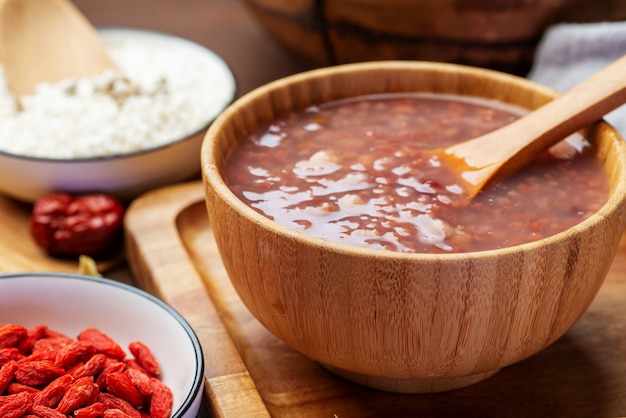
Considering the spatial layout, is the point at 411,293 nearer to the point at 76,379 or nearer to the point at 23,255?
the point at 76,379

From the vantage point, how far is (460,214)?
112cm

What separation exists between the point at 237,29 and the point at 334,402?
5.56 ft

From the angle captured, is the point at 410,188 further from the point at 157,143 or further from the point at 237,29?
the point at 237,29

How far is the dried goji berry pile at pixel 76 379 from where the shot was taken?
111 cm

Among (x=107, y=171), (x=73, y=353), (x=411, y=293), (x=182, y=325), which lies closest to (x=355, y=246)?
(x=411, y=293)

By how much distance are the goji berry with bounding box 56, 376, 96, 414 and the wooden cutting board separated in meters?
0.47

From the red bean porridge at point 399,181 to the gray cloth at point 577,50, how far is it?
449mm

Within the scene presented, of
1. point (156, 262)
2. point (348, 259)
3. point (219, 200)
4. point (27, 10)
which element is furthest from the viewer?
point (27, 10)

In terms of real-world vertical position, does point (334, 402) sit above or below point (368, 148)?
below

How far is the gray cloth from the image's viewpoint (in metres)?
1.76

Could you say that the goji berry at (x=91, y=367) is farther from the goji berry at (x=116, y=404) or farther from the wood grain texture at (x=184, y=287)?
the wood grain texture at (x=184, y=287)

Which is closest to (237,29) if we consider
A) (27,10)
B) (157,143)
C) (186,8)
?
(186,8)

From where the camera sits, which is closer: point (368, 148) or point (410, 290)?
point (410, 290)

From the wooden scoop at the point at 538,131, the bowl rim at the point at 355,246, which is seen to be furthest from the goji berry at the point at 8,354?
the wooden scoop at the point at 538,131
